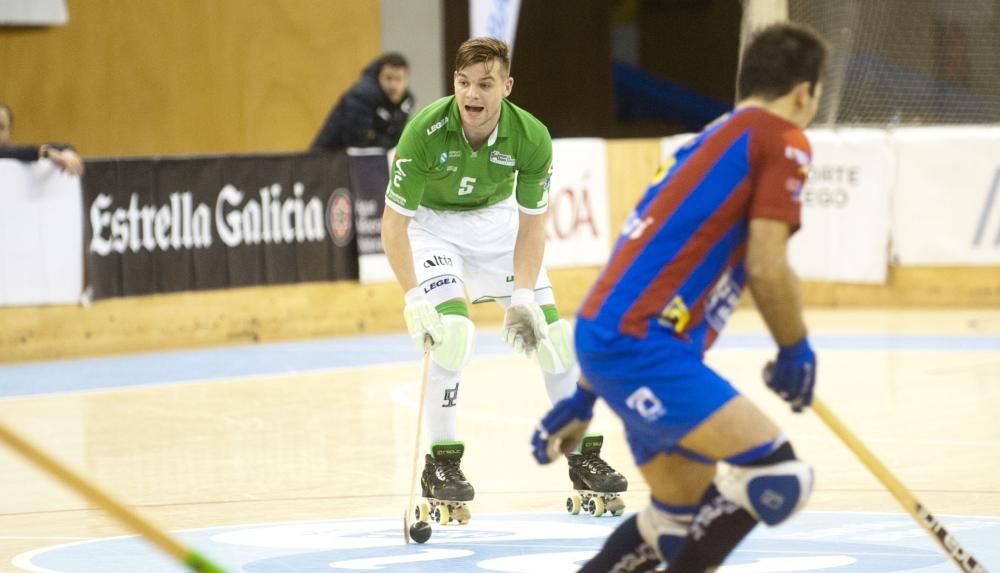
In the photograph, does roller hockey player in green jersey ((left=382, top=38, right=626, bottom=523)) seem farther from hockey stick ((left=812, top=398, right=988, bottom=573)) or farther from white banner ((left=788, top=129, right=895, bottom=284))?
white banner ((left=788, top=129, right=895, bottom=284))

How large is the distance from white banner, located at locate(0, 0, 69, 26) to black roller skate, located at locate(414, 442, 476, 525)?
1192 centimetres

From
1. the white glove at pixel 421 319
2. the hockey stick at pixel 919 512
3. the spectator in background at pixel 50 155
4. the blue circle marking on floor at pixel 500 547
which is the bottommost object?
the blue circle marking on floor at pixel 500 547

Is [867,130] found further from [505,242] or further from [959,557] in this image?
[959,557]

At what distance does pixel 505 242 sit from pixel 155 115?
12608mm

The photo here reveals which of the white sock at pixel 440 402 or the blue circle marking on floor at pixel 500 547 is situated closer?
the blue circle marking on floor at pixel 500 547

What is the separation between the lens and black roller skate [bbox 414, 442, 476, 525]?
747cm

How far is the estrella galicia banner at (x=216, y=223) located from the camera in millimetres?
13930

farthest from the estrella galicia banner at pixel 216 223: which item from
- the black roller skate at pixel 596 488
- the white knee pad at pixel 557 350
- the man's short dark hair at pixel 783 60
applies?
the man's short dark hair at pixel 783 60

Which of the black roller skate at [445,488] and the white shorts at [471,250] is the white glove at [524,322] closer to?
the white shorts at [471,250]

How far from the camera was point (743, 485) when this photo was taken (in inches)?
186

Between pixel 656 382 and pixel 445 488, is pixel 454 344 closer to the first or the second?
pixel 445 488

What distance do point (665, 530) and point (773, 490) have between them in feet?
Result: 1.33

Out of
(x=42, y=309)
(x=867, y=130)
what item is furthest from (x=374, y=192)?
(x=867, y=130)

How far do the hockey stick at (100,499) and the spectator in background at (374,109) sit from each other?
10789mm
